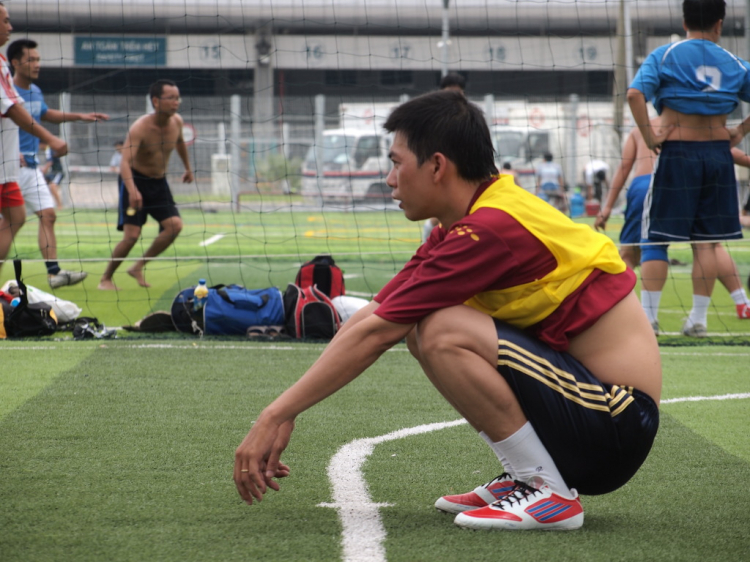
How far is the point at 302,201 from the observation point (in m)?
22.9

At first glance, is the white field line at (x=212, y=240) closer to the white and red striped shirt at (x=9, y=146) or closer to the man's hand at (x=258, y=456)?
the white and red striped shirt at (x=9, y=146)

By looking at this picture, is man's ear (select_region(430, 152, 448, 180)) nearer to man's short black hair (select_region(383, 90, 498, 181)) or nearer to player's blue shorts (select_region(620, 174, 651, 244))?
man's short black hair (select_region(383, 90, 498, 181))

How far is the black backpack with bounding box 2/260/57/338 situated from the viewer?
19.2ft

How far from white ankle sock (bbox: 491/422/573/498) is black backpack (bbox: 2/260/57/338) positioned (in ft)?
13.9

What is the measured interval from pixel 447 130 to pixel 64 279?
665 cm

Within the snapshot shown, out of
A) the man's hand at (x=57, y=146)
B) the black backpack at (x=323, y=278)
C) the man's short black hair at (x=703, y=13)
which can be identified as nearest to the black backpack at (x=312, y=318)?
the black backpack at (x=323, y=278)

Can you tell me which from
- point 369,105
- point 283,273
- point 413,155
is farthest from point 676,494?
point 369,105

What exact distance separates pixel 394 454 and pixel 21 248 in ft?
35.3

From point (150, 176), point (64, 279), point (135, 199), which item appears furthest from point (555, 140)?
point (64, 279)

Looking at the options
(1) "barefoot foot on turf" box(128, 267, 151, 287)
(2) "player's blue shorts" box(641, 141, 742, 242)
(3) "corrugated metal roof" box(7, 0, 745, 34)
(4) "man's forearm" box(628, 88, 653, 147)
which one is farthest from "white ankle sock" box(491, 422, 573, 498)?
(3) "corrugated metal roof" box(7, 0, 745, 34)

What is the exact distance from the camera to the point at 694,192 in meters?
5.98

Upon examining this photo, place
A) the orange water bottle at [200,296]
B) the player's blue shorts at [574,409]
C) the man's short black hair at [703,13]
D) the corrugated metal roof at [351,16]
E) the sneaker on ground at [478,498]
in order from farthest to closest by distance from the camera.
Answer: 1. the corrugated metal roof at [351,16]
2. the orange water bottle at [200,296]
3. the man's short black hair at [703,13]
4. the sneaker on ground at [478,498]
5. the player's blue shorts at [574,409]

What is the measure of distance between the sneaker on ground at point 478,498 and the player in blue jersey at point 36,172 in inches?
237

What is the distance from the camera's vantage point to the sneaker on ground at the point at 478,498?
8.44 ft
